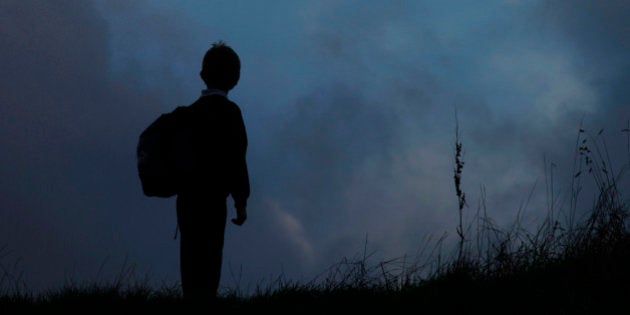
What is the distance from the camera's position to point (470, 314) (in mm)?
4469

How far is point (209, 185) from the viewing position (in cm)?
488

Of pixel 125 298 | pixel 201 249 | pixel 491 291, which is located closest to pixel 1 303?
pixel 125 298

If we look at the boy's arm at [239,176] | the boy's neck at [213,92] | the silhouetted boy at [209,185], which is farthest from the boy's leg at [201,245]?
the boy's neck at [213,92]

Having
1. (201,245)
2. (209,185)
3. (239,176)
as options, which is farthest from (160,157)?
(201,245)

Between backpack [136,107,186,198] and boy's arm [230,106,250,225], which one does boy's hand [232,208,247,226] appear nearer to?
boy's arm [230,106,250,225]

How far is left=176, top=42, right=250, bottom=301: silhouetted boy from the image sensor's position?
16.0ft

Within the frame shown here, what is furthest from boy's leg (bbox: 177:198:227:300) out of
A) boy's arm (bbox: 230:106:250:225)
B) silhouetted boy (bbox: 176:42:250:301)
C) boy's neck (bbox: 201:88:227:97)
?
boy's neck (bbox: 201:88:227:97)

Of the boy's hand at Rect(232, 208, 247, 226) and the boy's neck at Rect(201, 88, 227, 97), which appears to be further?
the boy's neck at Rect(201, 88, 227, 97)

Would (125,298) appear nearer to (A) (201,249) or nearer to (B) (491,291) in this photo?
(A) (201,249)

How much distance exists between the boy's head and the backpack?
0.35 metres

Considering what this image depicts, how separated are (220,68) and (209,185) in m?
0.87

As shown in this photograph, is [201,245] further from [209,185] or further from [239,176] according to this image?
[239,176]

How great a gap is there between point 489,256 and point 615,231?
3.43ft

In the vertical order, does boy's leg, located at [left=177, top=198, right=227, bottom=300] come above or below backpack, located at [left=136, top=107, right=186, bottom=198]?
below
